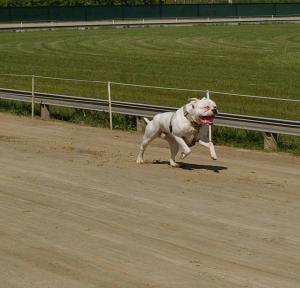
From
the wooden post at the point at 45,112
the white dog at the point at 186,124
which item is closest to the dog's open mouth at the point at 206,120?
the white dog at the point at 186,124

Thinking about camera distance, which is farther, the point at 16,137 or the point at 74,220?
the point at 16,137

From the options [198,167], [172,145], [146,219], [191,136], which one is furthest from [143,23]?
[146,219]

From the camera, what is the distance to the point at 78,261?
979 centimetres

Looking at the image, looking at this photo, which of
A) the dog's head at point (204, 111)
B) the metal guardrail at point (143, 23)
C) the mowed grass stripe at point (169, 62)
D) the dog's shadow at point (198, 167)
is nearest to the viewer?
the dog's head at point (204, 111)

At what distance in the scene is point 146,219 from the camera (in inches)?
464

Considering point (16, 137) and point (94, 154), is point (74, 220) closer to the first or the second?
point (94, 154)

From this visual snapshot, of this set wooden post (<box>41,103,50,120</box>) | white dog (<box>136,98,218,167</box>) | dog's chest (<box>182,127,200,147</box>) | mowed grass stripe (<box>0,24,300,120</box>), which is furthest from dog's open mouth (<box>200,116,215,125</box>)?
wooden post (<box>41,103,50,120</box>)

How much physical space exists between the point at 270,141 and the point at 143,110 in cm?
352

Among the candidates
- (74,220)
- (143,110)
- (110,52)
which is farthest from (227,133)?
(110,52)

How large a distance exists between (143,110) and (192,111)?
615 cm

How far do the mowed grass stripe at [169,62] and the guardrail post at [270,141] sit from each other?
2763 mm

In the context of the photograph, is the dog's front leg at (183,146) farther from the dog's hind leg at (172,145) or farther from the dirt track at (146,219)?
the dog's hind leg at (172,145)

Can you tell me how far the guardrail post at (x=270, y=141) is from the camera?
17938mm

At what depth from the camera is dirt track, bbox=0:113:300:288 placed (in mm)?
9352
